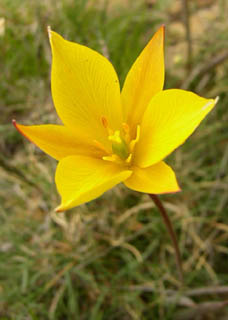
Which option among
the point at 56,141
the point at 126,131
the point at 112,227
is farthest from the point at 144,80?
the point at 112,227

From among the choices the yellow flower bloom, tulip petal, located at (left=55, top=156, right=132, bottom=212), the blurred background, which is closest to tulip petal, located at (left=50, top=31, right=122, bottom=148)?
the yellow flower bloom

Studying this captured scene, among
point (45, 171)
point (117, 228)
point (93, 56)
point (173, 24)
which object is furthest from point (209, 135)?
point (93, 56)

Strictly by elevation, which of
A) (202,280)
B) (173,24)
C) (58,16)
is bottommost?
(202,280)

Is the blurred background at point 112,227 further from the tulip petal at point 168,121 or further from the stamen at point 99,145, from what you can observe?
the tulip petal at point 168,121

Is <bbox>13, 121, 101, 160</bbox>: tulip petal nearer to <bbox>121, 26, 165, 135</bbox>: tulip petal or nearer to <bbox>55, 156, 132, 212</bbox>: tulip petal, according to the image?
<bbox>55, 156, 132, 212</bbox>: tulip petal

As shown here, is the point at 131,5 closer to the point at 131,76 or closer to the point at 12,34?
the point at 12,34

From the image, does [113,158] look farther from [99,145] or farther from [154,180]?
[154,180]

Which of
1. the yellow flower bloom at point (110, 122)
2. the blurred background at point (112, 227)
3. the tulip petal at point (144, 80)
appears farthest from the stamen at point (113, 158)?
the blurred background at point (112, 227)
